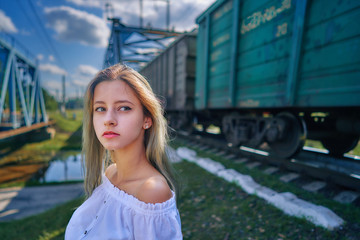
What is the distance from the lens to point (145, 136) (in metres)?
1.38

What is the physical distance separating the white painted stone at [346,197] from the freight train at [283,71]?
994mm

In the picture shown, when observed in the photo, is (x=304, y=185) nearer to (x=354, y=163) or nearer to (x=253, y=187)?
(x=253, y=187)

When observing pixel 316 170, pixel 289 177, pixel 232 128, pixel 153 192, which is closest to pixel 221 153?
pixel 232 128

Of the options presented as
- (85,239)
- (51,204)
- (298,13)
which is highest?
(298,13)

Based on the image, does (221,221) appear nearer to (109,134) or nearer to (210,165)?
(210,165)

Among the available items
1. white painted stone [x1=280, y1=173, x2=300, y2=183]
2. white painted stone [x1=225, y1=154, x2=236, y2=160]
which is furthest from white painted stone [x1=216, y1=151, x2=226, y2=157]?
white painted stone [x1=280, y1=173, x2=300, y2=183]

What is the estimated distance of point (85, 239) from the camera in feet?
3.54

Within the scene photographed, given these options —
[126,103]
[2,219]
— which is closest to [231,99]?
[126,103]

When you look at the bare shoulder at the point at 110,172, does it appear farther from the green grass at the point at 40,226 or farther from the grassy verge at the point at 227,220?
the green grass at the point at 40,226

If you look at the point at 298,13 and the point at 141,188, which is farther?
the point at 298,13

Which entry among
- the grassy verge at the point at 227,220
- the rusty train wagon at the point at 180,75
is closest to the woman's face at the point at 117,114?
the grassy verge at the point at 227,220

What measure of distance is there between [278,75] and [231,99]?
1.24 meters

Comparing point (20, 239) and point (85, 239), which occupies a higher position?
point (85, 239)

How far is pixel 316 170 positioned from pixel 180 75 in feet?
17.6
